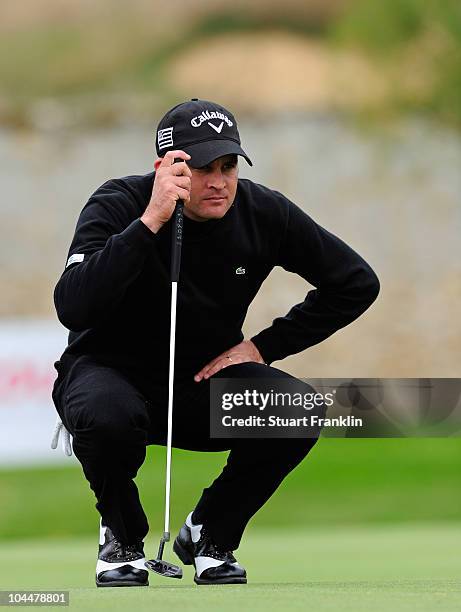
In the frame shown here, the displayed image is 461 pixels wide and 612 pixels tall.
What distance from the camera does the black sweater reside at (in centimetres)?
474

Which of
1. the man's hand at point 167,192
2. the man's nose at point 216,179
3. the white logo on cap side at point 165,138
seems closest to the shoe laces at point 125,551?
the man's hand at point 167,192

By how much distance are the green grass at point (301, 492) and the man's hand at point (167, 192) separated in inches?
208

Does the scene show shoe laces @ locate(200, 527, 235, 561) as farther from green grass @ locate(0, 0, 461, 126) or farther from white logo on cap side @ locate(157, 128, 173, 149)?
green grass @ locate(0, 0, 461, 126)

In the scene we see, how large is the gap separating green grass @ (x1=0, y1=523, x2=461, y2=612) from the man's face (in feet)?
3.89

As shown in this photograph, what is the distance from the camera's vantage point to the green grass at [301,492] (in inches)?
408

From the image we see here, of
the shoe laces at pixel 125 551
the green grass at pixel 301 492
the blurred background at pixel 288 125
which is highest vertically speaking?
the blurred background at pixel 288 125

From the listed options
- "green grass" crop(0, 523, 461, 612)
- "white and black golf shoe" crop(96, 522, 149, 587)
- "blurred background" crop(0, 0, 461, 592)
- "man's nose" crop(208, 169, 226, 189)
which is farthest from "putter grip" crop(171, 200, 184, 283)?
"blurred background" crop(0, 0, 461, 592)

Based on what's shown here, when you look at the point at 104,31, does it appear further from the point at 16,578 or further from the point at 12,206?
the point at 16,578

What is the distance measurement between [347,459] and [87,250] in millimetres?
7664

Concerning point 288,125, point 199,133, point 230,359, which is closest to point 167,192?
point 199,133

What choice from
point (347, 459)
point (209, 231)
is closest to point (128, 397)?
point (209, 231)

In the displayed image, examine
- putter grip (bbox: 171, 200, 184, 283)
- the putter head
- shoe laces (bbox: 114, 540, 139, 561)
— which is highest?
putter grip (bbox: 171, 200, 184, 283)

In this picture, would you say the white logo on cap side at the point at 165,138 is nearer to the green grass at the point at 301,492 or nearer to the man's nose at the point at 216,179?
the man's nose at the point at 216,179

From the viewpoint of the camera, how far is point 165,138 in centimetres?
507
